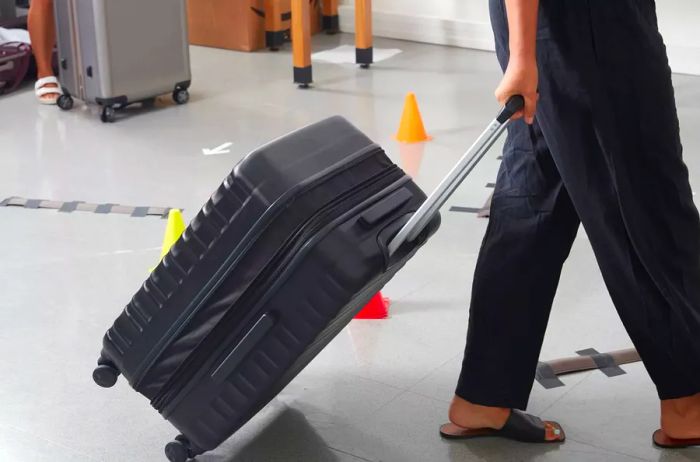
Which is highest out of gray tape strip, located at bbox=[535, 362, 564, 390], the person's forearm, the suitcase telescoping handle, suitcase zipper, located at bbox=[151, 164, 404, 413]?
the person's forearm

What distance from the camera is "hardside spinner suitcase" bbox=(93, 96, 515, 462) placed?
71.6 inches

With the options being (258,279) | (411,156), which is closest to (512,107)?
(258,279)

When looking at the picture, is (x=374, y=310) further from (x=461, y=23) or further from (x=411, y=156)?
(x=461, y=23)

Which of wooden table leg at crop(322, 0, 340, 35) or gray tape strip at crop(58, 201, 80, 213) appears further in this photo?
wooden table leg at crop(322, 0, 340, 35)

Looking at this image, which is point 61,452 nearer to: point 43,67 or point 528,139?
point 528,139

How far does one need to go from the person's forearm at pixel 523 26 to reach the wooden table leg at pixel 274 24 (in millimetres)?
4268

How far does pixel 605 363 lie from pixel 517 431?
0.38m

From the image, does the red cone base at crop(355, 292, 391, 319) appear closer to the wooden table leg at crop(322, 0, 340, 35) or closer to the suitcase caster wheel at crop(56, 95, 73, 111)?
the suitcase caster wheel at crop(56, 95, 73, 111)

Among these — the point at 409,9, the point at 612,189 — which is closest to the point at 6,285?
the point at 612,189

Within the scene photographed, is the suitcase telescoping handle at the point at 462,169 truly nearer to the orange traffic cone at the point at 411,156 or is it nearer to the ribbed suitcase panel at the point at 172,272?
the ribbed suitcase panel at the point at 172,272

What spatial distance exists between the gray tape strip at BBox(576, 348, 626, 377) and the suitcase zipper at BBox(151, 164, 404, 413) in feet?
2.45

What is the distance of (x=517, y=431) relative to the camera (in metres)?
2.13

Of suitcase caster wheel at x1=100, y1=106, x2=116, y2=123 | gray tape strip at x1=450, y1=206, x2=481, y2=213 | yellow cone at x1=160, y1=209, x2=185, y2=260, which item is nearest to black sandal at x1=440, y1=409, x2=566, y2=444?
yellow cone at x1=160, y1=209, x2=185, y2=260

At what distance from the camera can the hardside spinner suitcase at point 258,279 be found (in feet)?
5.96
